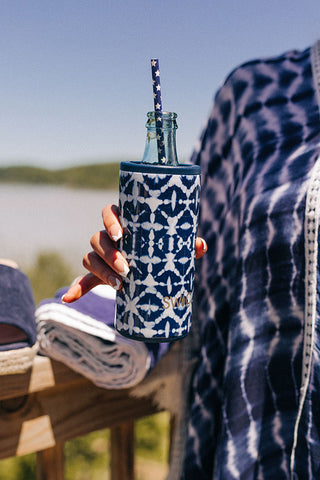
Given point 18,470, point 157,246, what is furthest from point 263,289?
point 18,470

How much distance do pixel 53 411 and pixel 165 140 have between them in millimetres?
588

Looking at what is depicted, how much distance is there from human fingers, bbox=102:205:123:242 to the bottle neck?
0.26ft

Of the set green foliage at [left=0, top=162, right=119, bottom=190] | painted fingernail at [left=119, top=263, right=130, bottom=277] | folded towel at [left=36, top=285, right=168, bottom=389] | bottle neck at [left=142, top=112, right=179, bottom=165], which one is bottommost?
folded towel at [left=36, top=285, right=168, bottom=389]

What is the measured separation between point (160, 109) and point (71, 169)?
24.4m

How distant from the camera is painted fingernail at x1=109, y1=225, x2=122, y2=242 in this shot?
63cm

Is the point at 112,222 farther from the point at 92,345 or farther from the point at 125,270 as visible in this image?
the point at 92,345

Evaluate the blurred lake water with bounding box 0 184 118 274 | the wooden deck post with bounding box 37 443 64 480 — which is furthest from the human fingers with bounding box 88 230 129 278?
the blurred lake water with bounding box 0 184 118 274

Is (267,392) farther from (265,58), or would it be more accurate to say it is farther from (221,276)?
(265,58)

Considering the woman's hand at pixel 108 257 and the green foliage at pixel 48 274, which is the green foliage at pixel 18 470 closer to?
the woman's hand at pixel 108 257

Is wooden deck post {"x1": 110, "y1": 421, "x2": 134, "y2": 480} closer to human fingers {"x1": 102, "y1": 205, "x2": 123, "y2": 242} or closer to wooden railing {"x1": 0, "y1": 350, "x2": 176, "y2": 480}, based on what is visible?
wooden railing {"x1": 0, "y1": 350, "x2": 176, "y2": 480}

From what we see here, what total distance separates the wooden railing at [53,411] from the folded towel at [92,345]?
37 mm

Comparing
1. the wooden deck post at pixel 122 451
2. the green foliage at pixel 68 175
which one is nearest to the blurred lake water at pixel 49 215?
the green foliage at pixel 68 175

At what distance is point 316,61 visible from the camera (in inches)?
36.1

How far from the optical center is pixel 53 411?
925 mm
